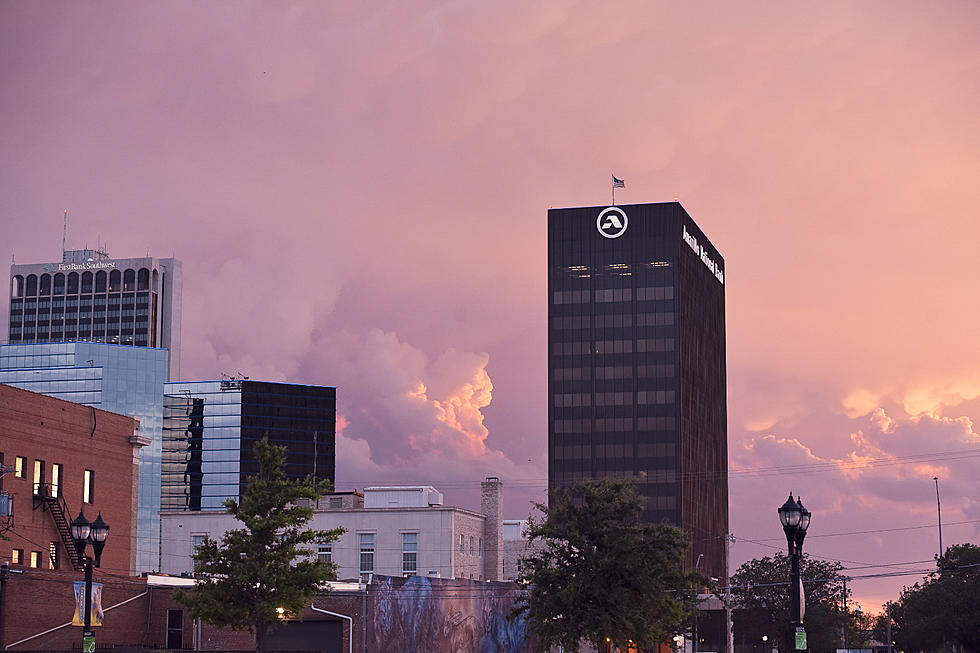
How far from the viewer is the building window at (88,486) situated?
78819 millimetres

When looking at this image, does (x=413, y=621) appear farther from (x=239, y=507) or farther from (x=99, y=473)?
(x=239, y=507)

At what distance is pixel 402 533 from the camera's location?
400ft

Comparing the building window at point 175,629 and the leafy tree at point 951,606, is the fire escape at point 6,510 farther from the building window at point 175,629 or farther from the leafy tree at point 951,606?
the leafy tree at point 951,606

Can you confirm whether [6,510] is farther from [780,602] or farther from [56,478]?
[780,602]

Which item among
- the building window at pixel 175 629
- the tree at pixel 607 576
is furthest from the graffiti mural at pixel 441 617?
the building window at pixel 175 629

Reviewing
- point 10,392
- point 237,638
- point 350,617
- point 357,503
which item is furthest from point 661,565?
point 357,503

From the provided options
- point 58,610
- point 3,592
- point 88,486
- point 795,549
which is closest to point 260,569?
point 3,592

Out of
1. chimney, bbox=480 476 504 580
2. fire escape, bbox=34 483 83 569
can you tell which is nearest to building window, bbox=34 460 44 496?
fire escape, bbox=34 483 83 569

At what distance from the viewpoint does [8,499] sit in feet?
225

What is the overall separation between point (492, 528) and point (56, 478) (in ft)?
204

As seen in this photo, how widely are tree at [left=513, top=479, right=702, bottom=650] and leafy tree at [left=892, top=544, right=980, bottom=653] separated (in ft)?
224

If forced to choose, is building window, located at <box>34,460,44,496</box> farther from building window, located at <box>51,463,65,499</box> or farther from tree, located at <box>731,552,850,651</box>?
tree, located at <box>731,552,850,651</box>

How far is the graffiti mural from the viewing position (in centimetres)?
7962

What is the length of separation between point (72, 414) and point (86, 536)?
36.3 m
